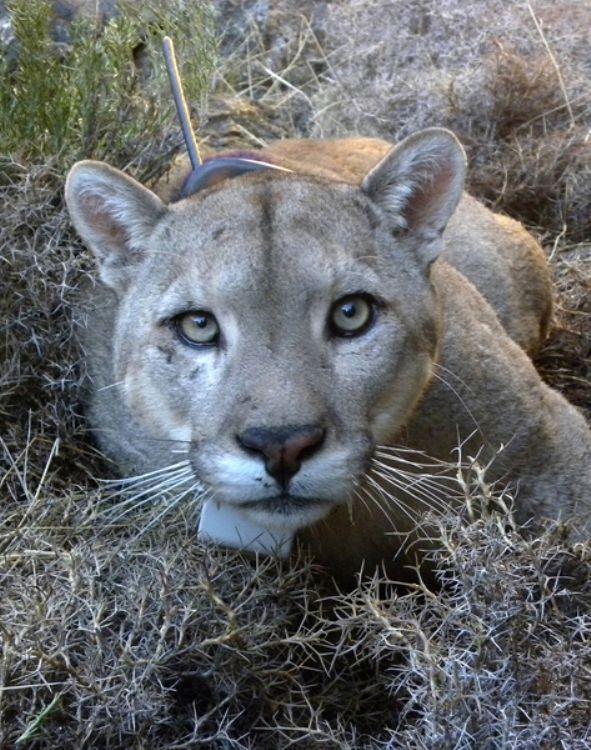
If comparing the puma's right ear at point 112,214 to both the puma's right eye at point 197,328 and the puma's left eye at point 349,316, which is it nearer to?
the puma's right eye at point 197,328

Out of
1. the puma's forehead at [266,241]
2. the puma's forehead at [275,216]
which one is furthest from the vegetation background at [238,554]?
the puma's forehead at [275,216]

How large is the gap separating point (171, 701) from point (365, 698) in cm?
54

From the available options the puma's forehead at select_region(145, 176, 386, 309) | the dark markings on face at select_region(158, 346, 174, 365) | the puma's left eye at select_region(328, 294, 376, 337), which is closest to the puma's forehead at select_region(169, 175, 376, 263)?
the puma's forehead at select_region(145, 176, 386, 309)

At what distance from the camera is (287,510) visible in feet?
10.2

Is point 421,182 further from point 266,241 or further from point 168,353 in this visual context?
point 168,353

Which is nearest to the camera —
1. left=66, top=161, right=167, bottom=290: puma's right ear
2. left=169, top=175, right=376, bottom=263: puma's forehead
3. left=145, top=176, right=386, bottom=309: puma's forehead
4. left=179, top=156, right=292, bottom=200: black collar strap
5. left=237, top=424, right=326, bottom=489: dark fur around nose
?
left=237, top=424, right=326, bottom=489: dark fur around nose

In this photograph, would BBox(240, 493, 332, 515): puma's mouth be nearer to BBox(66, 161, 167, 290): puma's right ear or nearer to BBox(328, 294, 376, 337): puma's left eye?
BBox(328, 294, 376, 337): puma's left eye

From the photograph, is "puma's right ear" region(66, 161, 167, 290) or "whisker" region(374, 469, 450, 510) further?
"puma's right ear" region(66, 161, 167, 290)

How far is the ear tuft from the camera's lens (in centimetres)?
361

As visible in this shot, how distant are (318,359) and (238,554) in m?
0.68

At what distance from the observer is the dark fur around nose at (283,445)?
2.96 metres

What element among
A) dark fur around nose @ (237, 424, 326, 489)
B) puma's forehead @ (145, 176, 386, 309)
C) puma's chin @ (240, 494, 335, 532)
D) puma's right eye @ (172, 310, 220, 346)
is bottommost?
puma's chin @ (240, 494, 335, 532)

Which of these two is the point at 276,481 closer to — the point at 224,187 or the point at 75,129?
the point at 224,187

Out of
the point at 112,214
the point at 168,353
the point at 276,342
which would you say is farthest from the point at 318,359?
the point at 112,214
